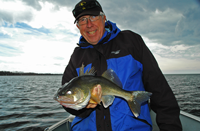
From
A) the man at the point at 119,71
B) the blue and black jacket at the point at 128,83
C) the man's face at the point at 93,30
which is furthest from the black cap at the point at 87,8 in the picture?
the blue and black jacket at the point at 128,83

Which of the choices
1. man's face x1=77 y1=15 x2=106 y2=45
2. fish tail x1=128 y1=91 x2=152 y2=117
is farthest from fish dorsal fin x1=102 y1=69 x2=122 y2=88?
man's face x1=77 y1=15 x2=106 y2=45

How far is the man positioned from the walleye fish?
0.49 feet

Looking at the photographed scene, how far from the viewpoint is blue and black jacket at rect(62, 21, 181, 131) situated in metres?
2.37

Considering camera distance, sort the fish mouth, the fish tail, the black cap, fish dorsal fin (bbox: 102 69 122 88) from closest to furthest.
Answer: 1. the fish mouth
2. the fish tail
3. fish dorsal fin (bbox: 102 69 122 88)
4. the black cap

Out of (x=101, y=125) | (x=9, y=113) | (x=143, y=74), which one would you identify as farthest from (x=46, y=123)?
(x=143, y=74)

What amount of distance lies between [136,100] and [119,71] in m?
0.69

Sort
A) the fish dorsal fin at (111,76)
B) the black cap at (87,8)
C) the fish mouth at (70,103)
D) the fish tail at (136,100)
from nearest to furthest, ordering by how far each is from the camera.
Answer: the fish mouth at (70,103) → the fish tail at (136,100) → the fish dorsal fin at (111,76) → the black cap at (87,8)

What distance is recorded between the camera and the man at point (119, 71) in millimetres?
2379

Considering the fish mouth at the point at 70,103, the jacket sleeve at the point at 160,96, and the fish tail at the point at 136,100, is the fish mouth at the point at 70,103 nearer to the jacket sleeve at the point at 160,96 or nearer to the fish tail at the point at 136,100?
the fish tail at the point at 136,100

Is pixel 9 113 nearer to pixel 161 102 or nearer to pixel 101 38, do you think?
pixel 101 38

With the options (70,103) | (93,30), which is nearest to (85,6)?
(93,30)

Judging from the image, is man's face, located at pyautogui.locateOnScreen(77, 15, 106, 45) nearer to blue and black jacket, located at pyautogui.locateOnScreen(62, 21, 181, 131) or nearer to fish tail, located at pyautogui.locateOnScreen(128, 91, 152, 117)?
blue and black jacket, located at pyautogui.locateOnScreen(62, 21, 181, 131)

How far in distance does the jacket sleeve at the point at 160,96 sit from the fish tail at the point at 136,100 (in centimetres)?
34

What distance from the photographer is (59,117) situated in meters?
11.0
